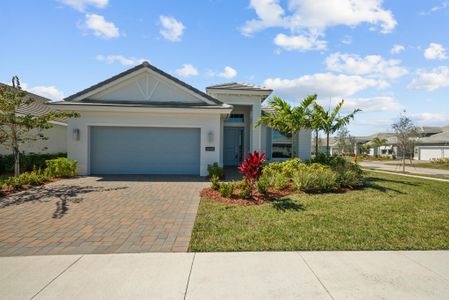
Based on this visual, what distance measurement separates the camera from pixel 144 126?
12.7 meters

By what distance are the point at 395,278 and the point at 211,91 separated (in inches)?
559

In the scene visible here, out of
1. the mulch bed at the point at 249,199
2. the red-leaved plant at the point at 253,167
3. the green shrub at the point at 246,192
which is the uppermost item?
the red-leaved plant at the point at 253,167

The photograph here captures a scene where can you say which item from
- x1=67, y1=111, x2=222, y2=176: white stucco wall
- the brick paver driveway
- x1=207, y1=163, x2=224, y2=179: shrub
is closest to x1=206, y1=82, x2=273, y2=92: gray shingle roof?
x1=67, y1=111, x2=222, y2=176: white stucco wall

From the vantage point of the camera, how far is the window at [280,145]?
57.6ft

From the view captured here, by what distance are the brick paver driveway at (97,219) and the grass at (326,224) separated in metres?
0.62

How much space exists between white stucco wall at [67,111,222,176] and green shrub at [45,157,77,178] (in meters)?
0.70

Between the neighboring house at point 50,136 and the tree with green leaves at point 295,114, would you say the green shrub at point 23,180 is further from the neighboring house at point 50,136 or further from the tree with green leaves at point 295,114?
the tree with green leaves at point 295,114

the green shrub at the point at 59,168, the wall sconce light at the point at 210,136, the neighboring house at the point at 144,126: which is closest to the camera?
the green shrub at the point at 59,168

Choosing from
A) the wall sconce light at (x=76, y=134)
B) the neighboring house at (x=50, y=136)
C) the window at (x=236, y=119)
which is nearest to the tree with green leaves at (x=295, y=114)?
the window at (x=236, y=119)

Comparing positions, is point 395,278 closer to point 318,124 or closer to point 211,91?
point 318,124

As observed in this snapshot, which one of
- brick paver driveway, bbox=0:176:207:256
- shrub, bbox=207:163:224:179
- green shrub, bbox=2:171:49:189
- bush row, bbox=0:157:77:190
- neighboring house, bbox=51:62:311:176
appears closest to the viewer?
brick paver driveway, bbox=0:176:207:256

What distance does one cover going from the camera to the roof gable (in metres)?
12.9

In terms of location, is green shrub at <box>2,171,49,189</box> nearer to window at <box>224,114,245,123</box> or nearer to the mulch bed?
the mulch bed

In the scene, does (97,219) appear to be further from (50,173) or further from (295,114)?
(295,114)
